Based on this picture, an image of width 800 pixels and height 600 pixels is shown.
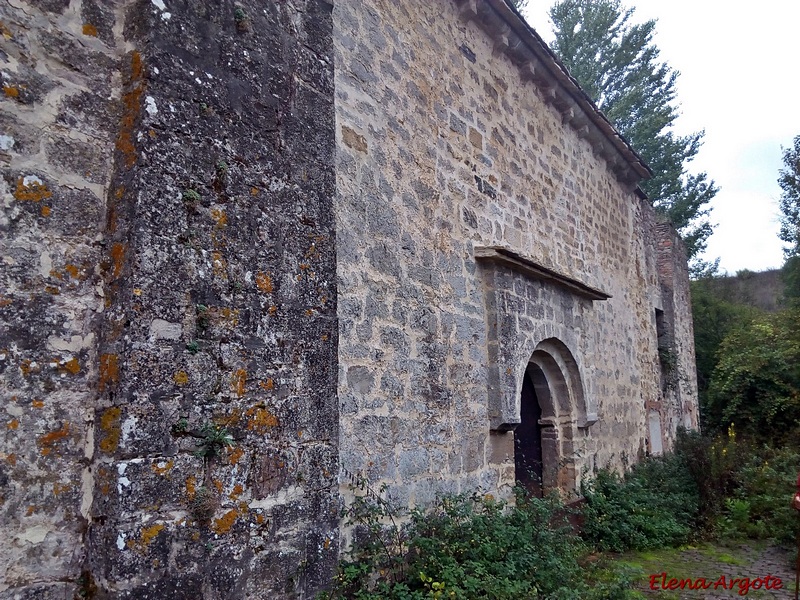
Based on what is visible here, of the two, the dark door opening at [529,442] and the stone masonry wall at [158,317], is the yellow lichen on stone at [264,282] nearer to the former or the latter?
the stone masonry wall at [158,317]

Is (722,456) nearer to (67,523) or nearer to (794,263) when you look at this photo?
(67,523)

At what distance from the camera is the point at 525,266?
5.63m

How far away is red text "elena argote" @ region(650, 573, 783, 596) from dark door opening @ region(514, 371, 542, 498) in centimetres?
155

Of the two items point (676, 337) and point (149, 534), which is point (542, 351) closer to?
point (149, 534)

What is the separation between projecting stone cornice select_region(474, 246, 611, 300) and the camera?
5.26m

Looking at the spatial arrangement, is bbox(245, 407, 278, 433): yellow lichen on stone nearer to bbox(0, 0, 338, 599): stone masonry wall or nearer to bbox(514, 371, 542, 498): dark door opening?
bbox(0, 0, 338, 599): stone masonry wall

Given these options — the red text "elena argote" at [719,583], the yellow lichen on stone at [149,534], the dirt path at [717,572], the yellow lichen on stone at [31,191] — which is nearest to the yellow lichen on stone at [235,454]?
the yellow lichen on stone at [149,534]

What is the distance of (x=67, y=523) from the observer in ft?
5.83

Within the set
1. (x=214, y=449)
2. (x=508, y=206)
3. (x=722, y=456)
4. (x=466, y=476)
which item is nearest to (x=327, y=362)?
(x=214, y=449)

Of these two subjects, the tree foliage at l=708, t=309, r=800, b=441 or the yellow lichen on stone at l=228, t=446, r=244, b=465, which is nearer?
the yellow lichen on stone at l=228, t=446, r=244, b=465

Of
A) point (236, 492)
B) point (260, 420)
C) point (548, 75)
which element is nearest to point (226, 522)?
point (236, 492)

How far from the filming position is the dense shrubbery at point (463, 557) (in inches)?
135

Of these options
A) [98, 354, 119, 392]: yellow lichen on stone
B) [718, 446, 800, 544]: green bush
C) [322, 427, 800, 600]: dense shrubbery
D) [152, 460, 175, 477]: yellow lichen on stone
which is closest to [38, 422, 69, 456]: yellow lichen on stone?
[98, 354, 119, 392]: yellow lichen on stone

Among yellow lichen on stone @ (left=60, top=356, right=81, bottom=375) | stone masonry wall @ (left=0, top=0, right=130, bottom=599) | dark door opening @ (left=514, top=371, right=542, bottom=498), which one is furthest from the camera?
dark door opening @ (left=514, top=371, right=542, bottom=498)
